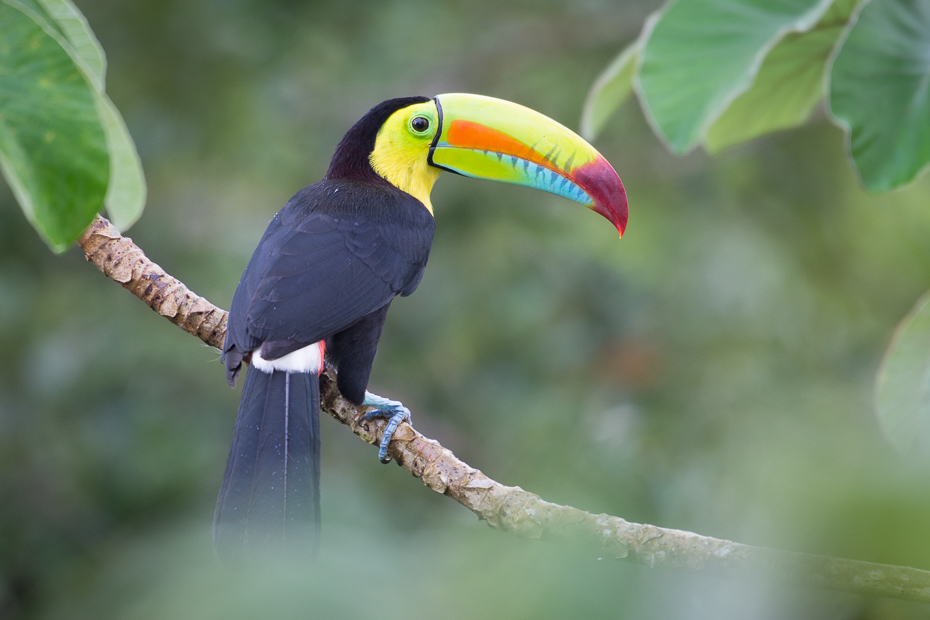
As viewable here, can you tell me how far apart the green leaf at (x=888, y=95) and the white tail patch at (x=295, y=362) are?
1206 mm

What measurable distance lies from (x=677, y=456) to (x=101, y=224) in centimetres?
223

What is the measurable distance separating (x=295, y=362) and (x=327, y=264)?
30 centimetres

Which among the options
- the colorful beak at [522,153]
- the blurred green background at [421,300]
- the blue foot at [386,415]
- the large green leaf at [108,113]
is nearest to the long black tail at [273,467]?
the blue foot at [386,415]

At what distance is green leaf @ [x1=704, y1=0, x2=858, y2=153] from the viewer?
1.71 metres

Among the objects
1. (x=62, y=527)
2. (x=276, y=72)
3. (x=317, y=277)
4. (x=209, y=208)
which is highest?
(x=276, y=72)

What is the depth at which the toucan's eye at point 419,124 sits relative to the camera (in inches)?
106

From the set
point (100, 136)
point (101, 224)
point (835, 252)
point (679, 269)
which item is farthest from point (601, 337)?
point (100, 136)

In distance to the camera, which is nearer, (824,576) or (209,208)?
(824,576)

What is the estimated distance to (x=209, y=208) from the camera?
4.34 metres

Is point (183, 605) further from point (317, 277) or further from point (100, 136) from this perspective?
point (317, 277)

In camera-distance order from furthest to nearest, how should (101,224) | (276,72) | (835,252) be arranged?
(276,72), (835,252), (101,224)

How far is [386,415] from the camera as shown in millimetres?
2125

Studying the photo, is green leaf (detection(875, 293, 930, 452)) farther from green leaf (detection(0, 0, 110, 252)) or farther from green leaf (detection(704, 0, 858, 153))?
green leaf (detection(0, 0, 110, 252))

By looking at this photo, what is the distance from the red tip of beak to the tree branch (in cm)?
84
